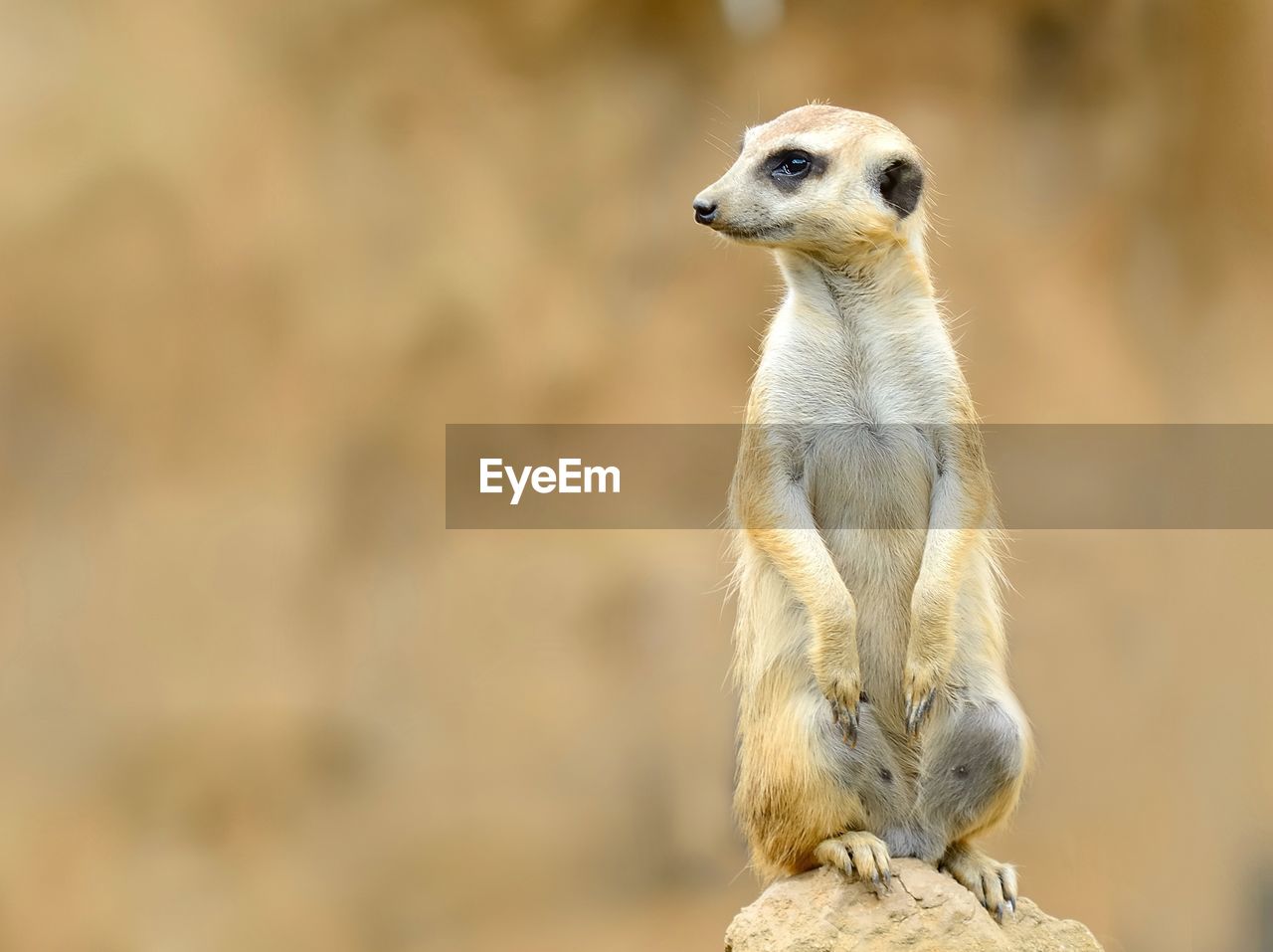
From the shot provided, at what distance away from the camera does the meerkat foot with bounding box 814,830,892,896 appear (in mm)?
2527

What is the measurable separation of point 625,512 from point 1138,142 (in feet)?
8.21

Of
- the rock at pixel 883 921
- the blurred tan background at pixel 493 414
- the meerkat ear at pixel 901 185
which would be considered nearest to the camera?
the rock at pixel 883 921

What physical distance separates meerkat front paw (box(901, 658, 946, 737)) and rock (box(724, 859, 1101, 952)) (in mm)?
287

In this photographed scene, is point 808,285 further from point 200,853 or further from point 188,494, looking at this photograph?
point 200,853

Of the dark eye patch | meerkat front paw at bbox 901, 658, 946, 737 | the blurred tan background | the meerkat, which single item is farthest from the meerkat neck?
the blurred tan background

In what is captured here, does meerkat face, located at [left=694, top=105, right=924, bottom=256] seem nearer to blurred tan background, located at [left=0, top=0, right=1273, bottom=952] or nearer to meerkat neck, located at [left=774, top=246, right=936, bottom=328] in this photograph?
meerkat neck, located at [left=774, top=246, right=936, bottom=328]

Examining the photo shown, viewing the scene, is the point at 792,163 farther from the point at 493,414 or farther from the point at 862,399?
the point at 493,414

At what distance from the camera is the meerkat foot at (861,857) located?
8.29ft

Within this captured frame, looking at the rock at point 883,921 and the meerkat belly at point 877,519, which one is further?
the meerkat belly at point 877,519

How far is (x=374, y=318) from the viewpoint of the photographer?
5348 millimetres

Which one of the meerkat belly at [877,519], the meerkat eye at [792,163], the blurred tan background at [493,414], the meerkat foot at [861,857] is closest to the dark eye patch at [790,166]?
the meerkat eye at [792,163]

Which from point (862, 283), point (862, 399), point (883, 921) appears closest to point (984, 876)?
point (883, 921)

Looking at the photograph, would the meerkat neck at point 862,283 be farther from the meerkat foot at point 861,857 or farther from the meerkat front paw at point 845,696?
the meerkat foot at point 861,857

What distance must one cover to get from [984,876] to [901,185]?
1.28m
